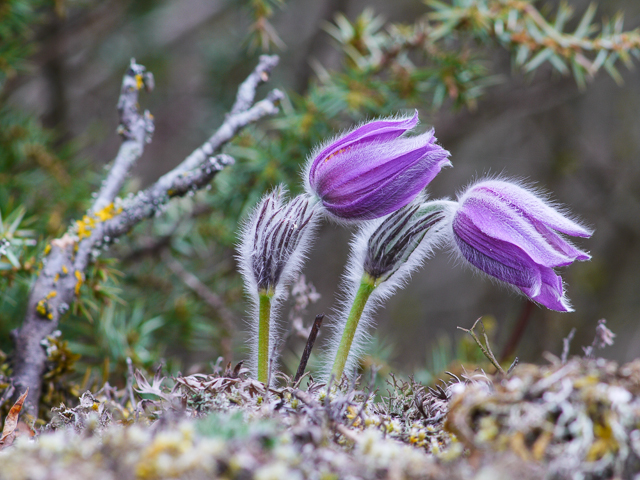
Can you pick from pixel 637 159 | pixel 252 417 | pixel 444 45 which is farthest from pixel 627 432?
pixel 637 159

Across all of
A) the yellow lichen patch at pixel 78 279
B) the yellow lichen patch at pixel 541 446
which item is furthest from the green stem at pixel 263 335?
the yellow lichen patch at pixel 541 446

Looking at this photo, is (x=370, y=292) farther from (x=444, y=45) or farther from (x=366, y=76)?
(x=444, y=45)

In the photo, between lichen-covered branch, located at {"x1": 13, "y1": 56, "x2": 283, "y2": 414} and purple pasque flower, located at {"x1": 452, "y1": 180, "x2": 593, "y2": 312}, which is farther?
lichen-covered branch, located at {"x1": 13, "y1": 56, "x2": 283, "y2": 414}

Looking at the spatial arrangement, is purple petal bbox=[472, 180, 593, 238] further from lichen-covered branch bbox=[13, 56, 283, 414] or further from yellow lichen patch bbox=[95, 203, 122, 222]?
yellow lichen patch bbox=[95, 203, 122, 222]

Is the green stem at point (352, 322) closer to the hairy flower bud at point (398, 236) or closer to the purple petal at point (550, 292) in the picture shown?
the hairy flower bud at point (398, 236)

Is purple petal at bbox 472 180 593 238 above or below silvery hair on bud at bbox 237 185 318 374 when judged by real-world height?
above

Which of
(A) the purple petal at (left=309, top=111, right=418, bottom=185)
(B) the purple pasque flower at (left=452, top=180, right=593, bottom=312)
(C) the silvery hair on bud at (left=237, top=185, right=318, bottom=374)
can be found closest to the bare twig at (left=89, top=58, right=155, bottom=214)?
(C) the silvery hair on bud at (left=237, top=185, right=318, bottom=374)
